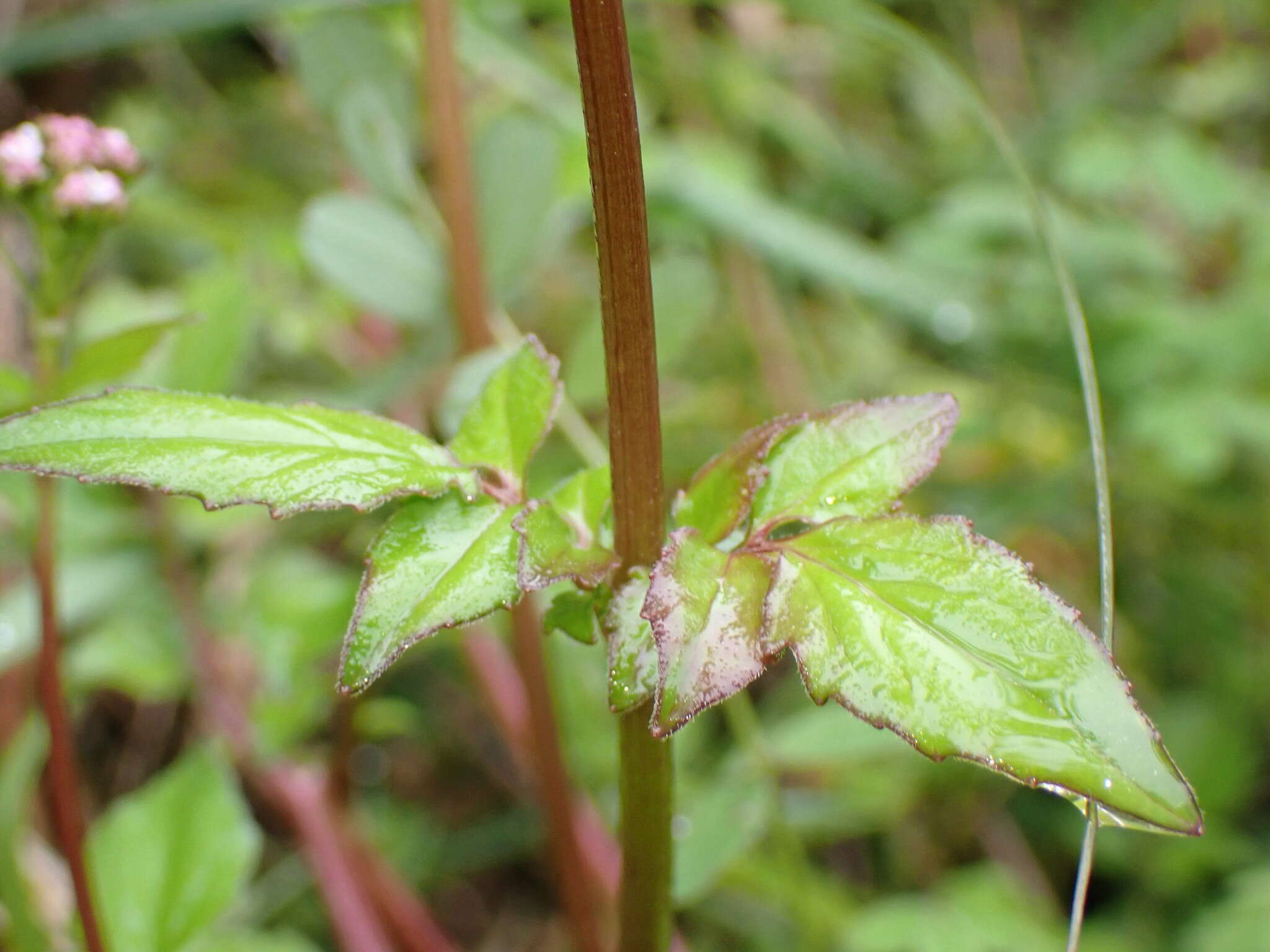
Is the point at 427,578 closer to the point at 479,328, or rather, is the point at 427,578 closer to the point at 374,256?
the point at 479,328

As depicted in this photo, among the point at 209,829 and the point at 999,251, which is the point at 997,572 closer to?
the point at 209,829

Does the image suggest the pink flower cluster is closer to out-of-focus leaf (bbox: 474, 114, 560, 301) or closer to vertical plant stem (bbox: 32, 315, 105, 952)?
vertical plant stem (bbox: 32, 315, 105, 952)

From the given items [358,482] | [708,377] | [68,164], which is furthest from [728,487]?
[708,377]

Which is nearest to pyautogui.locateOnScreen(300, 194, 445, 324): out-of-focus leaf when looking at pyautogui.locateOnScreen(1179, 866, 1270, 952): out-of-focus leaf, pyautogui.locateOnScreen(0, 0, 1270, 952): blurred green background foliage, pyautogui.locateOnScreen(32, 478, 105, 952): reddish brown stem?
pyautogui.locateOnScreen(0, 0, 1270, 952): blurred green background foliage

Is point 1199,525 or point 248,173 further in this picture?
point 248,173

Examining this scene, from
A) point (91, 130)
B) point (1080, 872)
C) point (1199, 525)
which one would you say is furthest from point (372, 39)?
point (1199, 525)
